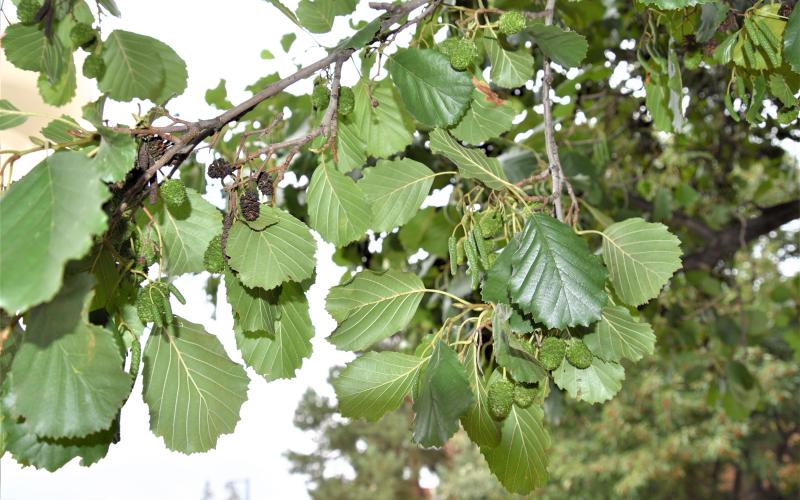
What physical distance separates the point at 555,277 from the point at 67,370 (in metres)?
0.39

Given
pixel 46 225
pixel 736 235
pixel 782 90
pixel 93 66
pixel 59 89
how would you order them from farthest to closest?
pixel 736 235
pixel 59 89
pixel 93 66
pixel 782 90
pixel 46 225

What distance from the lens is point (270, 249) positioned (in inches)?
24.6

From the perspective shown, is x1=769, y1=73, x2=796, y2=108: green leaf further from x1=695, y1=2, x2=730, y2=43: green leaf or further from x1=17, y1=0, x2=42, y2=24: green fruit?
x1=17, y1=0, x2=42, y2=24: green fruit

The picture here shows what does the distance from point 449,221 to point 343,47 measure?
67cm

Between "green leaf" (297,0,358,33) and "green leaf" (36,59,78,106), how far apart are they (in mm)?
377

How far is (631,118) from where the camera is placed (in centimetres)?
211

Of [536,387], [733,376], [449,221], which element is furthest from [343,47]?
[733,376]

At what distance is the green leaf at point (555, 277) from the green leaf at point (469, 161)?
0.08 m

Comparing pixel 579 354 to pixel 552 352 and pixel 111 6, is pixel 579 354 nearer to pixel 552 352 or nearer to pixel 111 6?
pixel 552 352

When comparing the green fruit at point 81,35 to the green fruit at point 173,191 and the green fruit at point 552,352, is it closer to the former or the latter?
the green fruit at point 173,191

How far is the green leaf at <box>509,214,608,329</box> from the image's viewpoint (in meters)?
0.61

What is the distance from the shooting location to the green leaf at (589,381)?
27.4 inches

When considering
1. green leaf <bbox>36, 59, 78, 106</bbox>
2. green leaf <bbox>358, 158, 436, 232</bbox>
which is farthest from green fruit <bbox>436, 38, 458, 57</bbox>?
green leaf <bbox>36, 59, 78, 106</bbox>

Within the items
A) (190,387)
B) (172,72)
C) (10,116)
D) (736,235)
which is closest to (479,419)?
(190,387)
